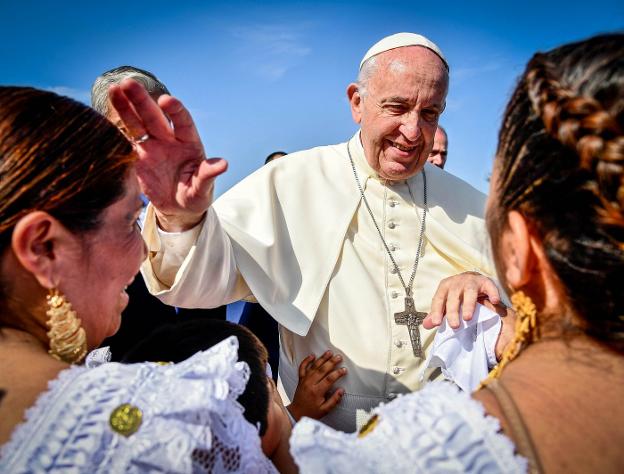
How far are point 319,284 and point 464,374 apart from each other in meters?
1.19

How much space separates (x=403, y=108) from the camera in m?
3.82

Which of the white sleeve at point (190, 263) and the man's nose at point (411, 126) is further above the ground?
the man's nose at point (411, 126)

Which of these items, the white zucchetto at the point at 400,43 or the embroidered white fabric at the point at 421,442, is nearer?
the embroidered white fabric at the point at 421,442

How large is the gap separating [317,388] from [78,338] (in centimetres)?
184

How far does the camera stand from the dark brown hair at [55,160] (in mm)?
1448

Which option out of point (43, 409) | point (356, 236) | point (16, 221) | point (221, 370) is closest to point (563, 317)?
point (221, 370)

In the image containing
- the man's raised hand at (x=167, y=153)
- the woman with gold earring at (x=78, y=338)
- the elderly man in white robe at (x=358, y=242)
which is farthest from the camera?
the elderly man in white robe at (x=358, y=242)

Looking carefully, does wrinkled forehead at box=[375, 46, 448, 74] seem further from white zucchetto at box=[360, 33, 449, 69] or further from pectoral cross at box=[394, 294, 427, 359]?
pectoral cross at box=[394, 294, 427, 359]

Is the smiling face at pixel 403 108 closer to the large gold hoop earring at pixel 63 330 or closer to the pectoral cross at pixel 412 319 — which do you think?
the pectoral cross at pixel 412 319

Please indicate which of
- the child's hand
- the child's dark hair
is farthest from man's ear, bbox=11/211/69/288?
the child's hand

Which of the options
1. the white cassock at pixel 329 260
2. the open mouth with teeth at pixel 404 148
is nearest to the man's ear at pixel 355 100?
the white cassock at pixel 329 260

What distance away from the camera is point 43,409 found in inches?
51.9

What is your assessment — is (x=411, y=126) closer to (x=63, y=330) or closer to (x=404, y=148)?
(x=404, y=148)

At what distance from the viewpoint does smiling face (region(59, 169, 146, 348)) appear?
163cm
